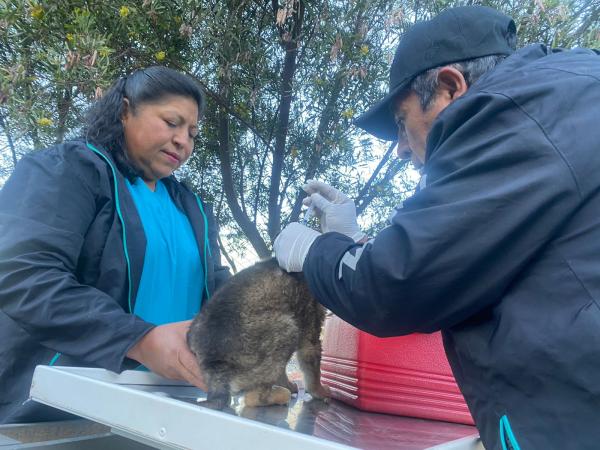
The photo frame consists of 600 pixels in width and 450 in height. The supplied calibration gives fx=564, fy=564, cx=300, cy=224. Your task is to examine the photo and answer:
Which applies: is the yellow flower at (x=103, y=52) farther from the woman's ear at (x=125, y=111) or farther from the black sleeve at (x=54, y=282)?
the black sleeve at (x=54, y=282)

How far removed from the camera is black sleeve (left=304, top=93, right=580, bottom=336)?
4.05 feet

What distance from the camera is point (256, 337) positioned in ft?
7.48

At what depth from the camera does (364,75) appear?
4391 mm

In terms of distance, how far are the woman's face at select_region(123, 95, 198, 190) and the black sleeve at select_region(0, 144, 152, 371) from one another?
1.94ft

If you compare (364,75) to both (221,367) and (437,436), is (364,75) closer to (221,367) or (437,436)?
(221,367)

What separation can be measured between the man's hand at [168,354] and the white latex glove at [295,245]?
0.48 m

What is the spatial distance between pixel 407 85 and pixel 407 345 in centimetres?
92

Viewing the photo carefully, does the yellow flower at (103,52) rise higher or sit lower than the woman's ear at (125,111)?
higher

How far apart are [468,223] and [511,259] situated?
0.12 meters

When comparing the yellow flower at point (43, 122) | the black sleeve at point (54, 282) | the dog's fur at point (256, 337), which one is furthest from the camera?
the yellow flower at point (43, 122)

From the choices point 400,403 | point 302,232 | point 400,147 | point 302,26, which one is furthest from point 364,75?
point 400,403

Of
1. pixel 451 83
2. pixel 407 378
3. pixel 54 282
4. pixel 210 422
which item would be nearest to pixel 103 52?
pixel 54 282

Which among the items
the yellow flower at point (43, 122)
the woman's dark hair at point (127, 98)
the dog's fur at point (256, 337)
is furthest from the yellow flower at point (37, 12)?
the dog's fur at point (256, 337)

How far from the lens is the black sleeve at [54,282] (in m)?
1.97
